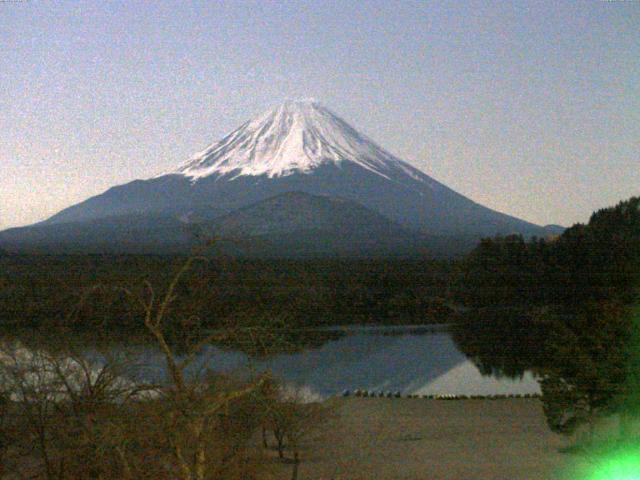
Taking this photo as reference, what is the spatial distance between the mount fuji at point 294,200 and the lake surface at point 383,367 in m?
47.3

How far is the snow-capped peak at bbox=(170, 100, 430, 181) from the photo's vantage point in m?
127

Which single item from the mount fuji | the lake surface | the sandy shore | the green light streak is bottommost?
the lake surface

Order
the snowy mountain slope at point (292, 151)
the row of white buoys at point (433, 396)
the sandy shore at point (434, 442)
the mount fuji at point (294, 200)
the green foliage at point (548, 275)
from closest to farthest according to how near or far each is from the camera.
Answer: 1. the sandy shore at point (434, 442)
2. the row of white buoys at point (433, 396)
3. the green foliage at point (548, 275)
4. the mount fuji at point (294, 200)
5. the snowy mountain slope at point (292, 151)

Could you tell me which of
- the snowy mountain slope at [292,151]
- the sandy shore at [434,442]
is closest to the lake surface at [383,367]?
the sandy shore at [434,442]

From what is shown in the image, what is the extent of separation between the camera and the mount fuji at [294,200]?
8788 centimetres

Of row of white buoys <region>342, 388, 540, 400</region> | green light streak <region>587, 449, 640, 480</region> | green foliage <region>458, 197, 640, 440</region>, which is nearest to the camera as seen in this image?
green light streak <region>587, 449, 640, 480</region>

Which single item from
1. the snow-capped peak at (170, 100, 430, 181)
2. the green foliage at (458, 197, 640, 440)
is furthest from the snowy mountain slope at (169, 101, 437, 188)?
the green foliage at (458, 197, 640, 440)

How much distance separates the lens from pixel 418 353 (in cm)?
2573

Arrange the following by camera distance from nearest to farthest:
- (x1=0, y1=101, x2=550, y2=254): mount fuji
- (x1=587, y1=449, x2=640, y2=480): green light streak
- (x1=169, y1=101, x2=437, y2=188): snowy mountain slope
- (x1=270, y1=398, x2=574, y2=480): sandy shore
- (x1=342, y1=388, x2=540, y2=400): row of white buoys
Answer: (x1=587, y1=449, x2=640, y2=480): green light streak, (x1=270, y1=398, x2=574, y2=480): sandy shore, (x1=342, y1=388, x2=540, y2=400): row of white buoys, (x1=0, y1=101, x2=550, y2=254): mount fuji, (x1=169, y1=101, x2=437, y2=188): snowy mountain slope

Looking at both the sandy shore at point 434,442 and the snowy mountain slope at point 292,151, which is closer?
the sandy shore at point 434,442

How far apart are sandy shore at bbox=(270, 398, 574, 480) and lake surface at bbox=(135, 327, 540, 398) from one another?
2278 mm

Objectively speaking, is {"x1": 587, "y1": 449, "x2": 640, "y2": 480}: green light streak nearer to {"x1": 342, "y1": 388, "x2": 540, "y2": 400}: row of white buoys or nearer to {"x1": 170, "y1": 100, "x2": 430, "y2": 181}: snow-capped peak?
{"x1": 342, "y1": 388, "x2": 540, "y2": 400}: row of white buoys

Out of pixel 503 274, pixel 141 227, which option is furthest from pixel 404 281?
pixel 141 227

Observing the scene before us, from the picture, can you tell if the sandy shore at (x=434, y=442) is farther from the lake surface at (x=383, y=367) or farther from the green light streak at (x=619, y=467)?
the lake surface at (x=383, y=367)
